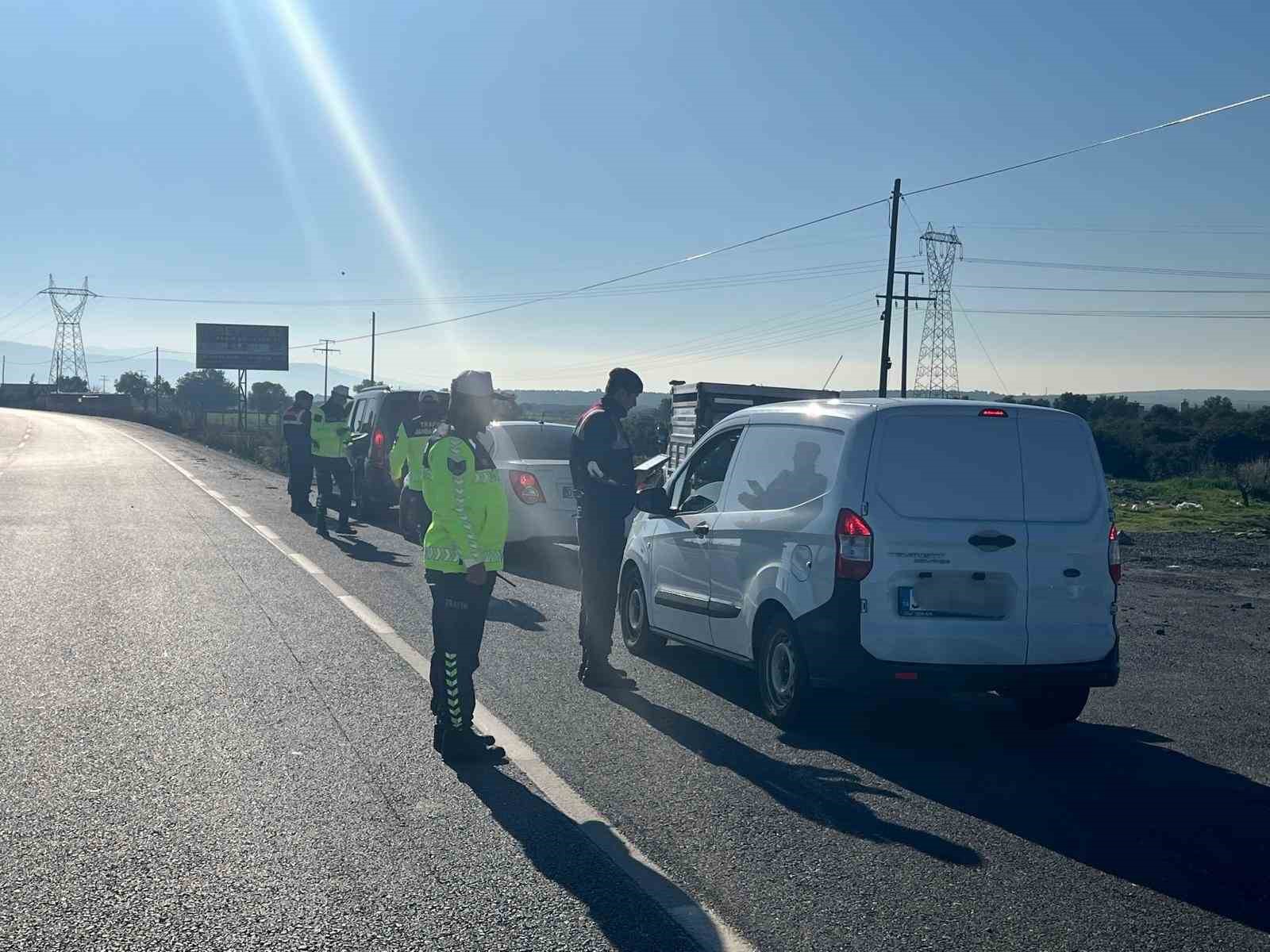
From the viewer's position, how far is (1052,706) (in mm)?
7188

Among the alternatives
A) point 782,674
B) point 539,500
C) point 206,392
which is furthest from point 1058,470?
point 206,392

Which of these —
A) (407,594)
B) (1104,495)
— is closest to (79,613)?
(407,594)

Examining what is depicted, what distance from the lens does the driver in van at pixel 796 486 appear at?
6.87m

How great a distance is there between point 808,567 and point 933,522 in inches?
27.6

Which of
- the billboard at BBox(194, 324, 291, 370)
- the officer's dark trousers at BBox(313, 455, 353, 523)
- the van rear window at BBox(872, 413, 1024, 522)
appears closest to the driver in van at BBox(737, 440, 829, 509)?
the van rear window at BBox(872, 413, 1024, 522)

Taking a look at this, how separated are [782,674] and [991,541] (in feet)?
4.58

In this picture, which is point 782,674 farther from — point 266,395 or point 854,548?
point 266,395

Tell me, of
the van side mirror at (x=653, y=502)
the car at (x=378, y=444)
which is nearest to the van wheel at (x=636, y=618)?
the van side mirror at (x=653, y=502)

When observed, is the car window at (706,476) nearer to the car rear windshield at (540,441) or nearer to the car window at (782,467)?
the car window at (782,467)

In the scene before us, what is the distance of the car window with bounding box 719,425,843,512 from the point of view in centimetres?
683

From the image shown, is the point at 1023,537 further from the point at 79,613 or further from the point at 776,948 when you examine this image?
the point at 79,613

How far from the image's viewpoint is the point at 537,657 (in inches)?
348

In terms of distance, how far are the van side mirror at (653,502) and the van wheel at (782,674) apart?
4.61 ft

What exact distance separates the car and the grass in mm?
12986
